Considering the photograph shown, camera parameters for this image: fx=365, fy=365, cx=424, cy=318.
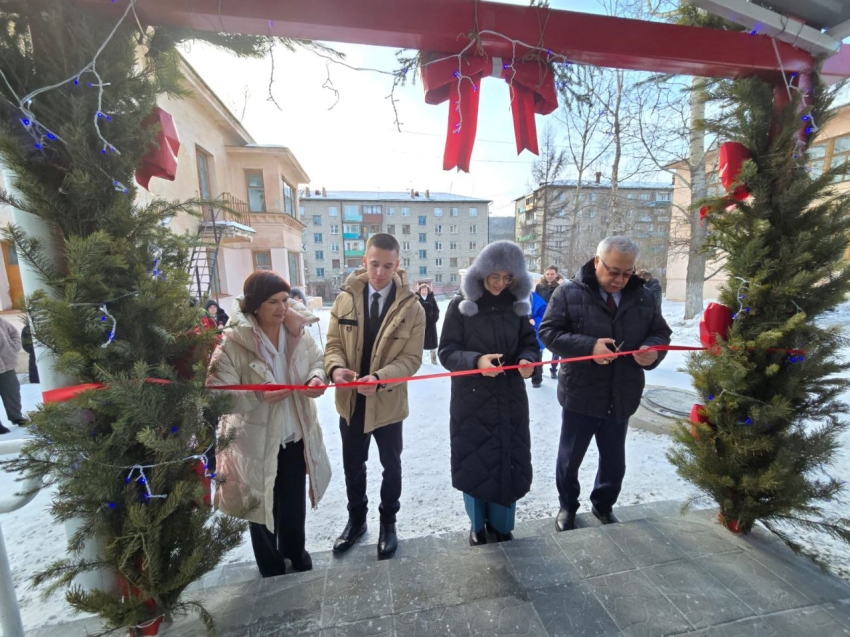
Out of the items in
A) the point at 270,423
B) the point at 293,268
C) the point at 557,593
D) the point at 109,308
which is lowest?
the point at 557,593

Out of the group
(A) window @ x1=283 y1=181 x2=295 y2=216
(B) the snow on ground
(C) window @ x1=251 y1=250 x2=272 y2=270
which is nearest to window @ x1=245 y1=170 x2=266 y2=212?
(A) window @ x1=283 y1=181 x2=295 y2=216

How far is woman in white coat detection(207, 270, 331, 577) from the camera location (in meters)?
1.98

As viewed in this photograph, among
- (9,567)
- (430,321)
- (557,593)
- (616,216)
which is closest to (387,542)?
(557,593)

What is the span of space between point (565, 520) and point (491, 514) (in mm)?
633

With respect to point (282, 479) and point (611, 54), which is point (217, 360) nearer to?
point (282, 479)

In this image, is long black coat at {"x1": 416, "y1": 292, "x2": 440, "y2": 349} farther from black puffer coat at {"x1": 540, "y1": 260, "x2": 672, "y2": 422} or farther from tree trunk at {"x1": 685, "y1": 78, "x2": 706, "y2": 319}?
tree trunk at {"x1": 685, "y1": 78, "x2": 706, "y2": 319}

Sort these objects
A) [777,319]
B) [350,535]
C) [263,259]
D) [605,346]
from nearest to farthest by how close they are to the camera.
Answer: [777,319], [605,346], [350,535], [263,259]

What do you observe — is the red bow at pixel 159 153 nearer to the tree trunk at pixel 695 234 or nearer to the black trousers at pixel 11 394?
the black trousers at pixel 11 394

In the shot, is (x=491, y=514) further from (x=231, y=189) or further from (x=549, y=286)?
(x=231, y=189)

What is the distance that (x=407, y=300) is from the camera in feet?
7.90

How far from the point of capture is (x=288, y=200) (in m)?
17.3

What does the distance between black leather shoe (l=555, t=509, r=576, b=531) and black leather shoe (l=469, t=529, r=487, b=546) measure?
1.95 feet

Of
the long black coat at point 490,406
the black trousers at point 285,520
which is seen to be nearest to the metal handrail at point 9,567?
the black trousers at point 285,520

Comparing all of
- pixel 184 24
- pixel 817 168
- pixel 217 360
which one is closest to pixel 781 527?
pixel 817 168
